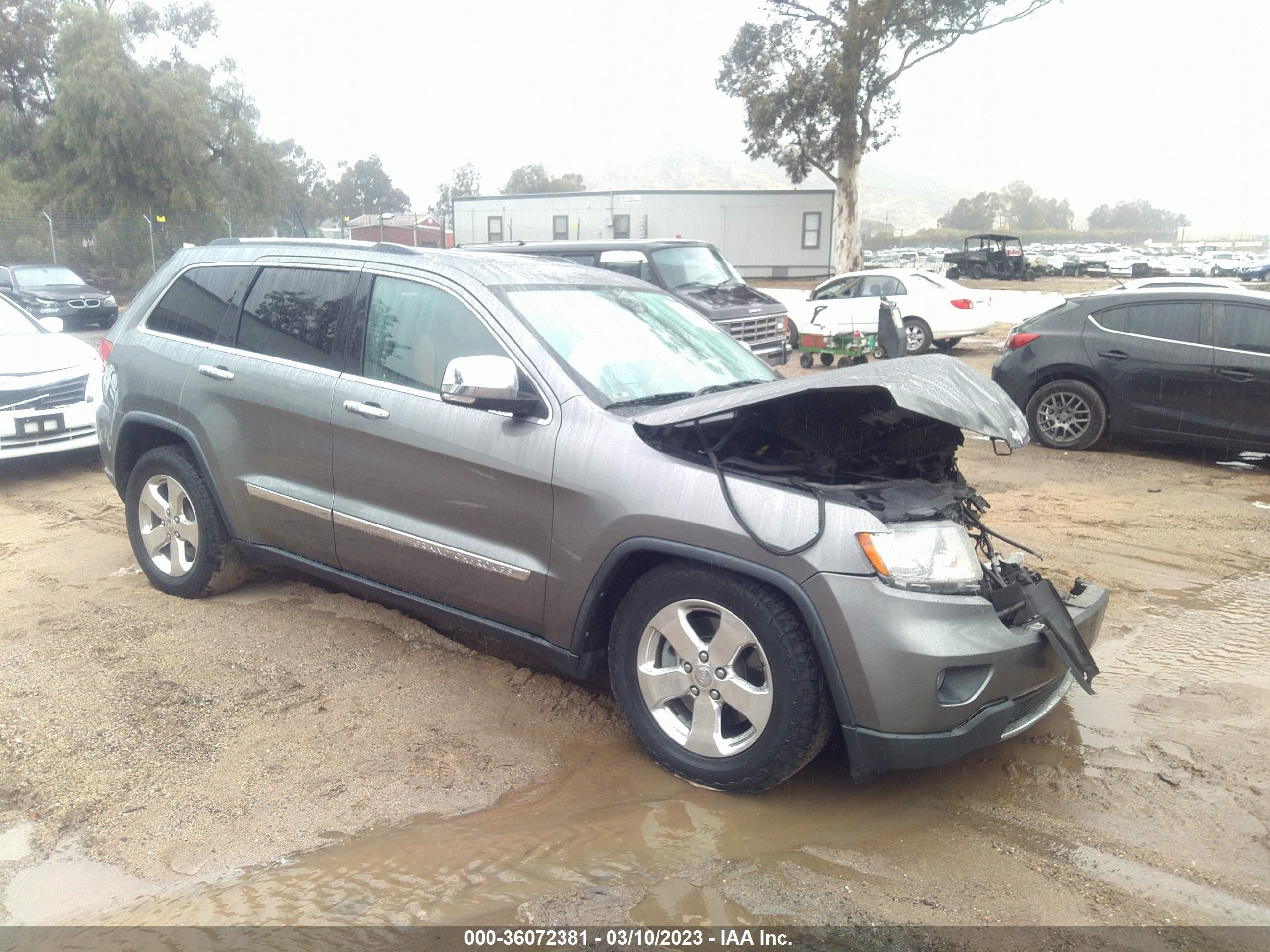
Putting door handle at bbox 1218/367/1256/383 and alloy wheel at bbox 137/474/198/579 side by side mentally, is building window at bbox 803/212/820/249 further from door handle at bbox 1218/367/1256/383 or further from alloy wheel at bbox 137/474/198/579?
alloy wheel at bbox 137/474/198/579

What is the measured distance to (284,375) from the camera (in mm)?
4574

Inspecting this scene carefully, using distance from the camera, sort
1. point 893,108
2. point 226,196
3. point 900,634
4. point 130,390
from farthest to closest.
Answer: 1. point 226,196
2. point 893,108
3. point 130,390
4. point 900,634

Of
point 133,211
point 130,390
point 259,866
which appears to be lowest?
point 259,866

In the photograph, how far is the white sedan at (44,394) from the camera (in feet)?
25.5

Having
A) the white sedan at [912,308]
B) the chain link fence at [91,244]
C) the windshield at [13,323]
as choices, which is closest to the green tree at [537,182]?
the chain link fence at [91,244]

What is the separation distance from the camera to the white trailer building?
4091 cm

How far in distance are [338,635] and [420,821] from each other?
1.73 m

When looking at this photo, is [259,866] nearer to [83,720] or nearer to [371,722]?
[371,722]

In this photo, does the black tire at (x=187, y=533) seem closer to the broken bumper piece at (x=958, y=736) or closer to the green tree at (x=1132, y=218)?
the broken bumper piece at (x=958, y=736)

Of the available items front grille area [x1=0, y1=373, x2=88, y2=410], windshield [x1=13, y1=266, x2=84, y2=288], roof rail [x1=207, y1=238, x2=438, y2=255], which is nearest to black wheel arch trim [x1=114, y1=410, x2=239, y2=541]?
roof rail [x1=207, y1=238, x2=438, y2=255]

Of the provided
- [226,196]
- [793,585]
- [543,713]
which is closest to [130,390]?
[543,713]

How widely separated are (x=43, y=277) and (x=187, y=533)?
2185 centimetres

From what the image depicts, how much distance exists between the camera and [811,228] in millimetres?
41719

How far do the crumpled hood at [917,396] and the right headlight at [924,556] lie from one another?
352 millimetres
